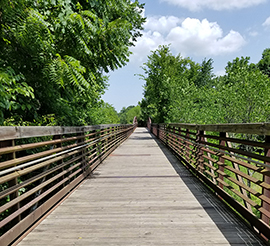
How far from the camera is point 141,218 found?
286cm

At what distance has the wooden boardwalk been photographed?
237 centimetres

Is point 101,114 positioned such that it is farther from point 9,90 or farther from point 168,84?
point 9,90

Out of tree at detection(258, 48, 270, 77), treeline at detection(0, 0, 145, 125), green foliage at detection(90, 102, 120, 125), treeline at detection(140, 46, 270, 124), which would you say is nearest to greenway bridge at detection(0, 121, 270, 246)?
treeline at detection(0, 0, 145, 125)

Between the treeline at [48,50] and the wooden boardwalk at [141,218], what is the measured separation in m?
1.69

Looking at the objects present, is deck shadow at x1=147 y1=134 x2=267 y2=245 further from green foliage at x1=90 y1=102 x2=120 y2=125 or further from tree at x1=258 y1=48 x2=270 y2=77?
tree at x1=258 y1=48 x2=270 y2=77

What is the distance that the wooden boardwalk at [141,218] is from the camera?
7.76 ft

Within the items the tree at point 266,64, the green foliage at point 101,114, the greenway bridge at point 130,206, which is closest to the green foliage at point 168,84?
the green foliage at point 101,114

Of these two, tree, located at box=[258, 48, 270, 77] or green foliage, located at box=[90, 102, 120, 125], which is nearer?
green foliage, located at box=[90, 102, 120, 125]

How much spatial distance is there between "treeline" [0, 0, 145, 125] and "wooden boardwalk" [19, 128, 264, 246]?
66.5 inches

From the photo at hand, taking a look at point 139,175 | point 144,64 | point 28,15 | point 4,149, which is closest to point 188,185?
point 139,175

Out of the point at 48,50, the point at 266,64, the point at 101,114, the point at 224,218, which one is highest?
the point at 266,64

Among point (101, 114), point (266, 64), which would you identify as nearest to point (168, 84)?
point (101, 114)

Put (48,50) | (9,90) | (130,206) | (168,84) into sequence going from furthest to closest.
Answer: (168,84), (48,50), (130,206), (9,90)

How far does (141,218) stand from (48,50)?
3.00m
